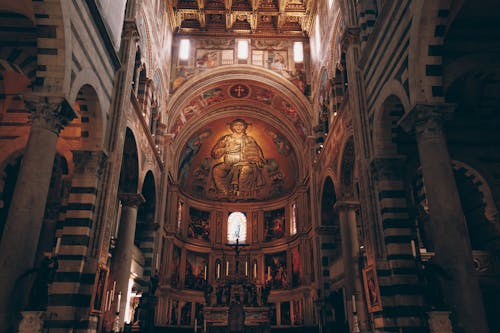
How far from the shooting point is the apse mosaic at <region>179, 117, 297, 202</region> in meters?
29.4

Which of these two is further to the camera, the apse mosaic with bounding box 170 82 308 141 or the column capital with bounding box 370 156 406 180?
the apse mosaic with bounding box 170 82 308 141

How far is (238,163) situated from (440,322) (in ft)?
76.2

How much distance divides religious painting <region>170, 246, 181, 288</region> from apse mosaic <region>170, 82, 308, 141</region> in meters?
7.50

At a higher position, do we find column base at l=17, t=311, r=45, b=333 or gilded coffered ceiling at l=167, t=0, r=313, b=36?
gilded coffered ceiling at l=167, t=0, r=313, b=36

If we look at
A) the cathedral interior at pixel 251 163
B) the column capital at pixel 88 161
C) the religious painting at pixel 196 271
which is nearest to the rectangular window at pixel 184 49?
the cathedral interior at pixel 251 163

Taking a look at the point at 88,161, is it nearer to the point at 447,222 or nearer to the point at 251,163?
the point at 447,222

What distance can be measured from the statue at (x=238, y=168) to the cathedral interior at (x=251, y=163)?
0.15m

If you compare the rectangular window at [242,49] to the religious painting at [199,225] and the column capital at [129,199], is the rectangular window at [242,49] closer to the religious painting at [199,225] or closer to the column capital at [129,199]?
the religious painting at [199,225]

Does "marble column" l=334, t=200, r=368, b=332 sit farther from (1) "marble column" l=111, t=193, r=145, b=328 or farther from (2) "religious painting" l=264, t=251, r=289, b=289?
(2) "religious painting" l=264, t=251, r=289, b=289

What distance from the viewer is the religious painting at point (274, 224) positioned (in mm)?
28884

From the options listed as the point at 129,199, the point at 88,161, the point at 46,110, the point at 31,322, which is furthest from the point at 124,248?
the point at 31,322

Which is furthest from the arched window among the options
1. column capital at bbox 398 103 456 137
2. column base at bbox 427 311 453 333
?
column base at bbox 427 311 453 333

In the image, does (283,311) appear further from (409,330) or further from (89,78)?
(89,78)

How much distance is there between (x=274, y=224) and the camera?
→ 2930 centimetres
